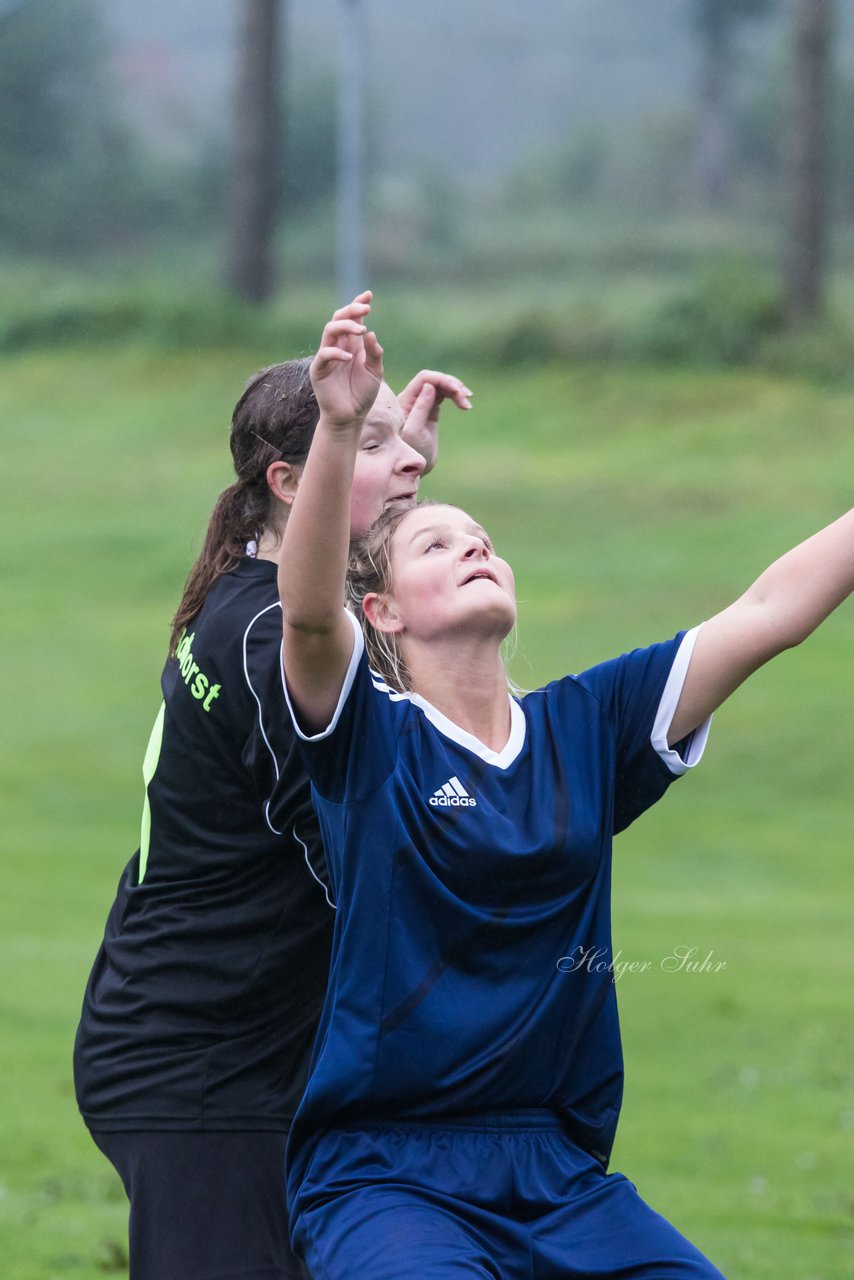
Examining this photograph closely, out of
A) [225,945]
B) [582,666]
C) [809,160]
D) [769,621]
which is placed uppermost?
[809,160]

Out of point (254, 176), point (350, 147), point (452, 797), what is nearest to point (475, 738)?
point (452, 797)

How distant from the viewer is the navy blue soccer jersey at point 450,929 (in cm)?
301

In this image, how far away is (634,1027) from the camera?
885cm

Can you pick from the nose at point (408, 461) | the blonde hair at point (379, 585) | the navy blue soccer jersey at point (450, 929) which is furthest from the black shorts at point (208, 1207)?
the nose at point (408, 461)

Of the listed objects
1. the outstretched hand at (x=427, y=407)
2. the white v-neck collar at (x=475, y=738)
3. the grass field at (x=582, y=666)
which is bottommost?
the grass field at (x=582, y=666)

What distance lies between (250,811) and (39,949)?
22.6 feet

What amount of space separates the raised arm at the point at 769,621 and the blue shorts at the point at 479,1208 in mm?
722

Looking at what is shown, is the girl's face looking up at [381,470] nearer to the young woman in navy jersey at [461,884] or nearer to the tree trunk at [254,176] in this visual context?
the young woman in navy jersey at [461,884]

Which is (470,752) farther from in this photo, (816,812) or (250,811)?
(816,812)

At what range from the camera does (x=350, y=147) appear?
20.9 m

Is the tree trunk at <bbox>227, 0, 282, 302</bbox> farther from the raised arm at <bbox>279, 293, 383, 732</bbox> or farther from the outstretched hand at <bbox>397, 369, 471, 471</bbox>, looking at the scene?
the raised arm at <bbox>279, 293, 383, 732</bbox>

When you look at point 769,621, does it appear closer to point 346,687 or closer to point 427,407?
point 346,687

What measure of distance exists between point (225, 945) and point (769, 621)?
3.59ft

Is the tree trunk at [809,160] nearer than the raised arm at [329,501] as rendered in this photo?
No
